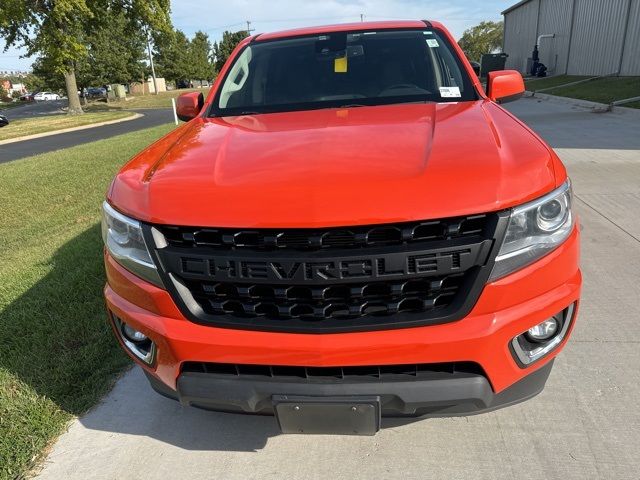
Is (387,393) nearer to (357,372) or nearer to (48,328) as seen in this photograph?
(357,372)

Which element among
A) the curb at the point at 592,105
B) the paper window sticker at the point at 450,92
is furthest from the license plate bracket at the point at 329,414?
the curb at the point at 592,105

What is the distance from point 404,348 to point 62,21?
3196 cm

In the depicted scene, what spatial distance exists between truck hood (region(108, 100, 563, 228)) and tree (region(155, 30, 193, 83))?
70591 mm

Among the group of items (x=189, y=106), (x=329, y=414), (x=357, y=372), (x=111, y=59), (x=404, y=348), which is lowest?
(x=329, y=414)

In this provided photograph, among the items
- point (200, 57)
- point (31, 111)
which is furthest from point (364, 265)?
point (200, 57)

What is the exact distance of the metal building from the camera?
934 inches

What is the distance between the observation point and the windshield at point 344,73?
2962 millimetres

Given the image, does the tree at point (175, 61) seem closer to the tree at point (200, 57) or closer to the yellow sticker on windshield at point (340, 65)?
the tree at point (200, 57)

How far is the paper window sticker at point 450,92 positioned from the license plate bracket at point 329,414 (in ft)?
5.98

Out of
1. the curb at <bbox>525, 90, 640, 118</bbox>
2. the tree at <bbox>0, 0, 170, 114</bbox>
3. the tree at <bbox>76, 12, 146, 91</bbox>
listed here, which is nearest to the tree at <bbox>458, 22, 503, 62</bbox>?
Result: the tree at <bbox>76, 12, 146, 91</bbox>

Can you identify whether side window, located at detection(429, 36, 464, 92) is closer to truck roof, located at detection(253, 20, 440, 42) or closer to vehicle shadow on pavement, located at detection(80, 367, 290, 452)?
truck roof, located at detection(253, 20, 440, 42)

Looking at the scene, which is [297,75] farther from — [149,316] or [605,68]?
[605,68]

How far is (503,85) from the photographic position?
3.21 m

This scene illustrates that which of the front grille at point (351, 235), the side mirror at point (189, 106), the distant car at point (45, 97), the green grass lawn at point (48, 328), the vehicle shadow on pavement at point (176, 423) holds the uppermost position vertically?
the side mirror at point (189, 106)
